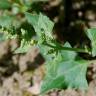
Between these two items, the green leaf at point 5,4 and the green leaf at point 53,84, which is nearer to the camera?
the green leaf at point 53,84

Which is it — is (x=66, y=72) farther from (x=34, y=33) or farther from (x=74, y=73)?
(x=34, y=33)

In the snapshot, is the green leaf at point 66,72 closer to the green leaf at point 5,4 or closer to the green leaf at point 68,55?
the green leaf at point 68,55

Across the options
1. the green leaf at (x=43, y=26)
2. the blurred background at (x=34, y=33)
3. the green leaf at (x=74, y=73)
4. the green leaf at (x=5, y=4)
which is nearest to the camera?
the green leaf at (x=43, y=26)

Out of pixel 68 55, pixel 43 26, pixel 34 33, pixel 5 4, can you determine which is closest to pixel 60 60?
pixel 68 55

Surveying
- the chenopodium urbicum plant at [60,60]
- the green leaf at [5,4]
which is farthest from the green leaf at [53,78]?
the green leaf at [5,4]

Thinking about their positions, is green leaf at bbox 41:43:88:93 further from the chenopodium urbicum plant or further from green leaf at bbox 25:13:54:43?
green leaf at bbox 25:13:54:43

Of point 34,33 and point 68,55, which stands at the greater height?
point 34,33

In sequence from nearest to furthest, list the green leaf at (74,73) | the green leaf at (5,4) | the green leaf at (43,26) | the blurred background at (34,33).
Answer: the green leaf at (43,26) → the green leaf at (74,73) → the blurred background at (34,33) → the green leaf at (5,4)

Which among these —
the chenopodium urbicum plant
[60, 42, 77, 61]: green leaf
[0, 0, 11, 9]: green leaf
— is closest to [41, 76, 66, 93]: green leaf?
the chenopodium urbicum plant

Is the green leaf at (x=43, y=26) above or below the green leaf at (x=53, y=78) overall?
above
